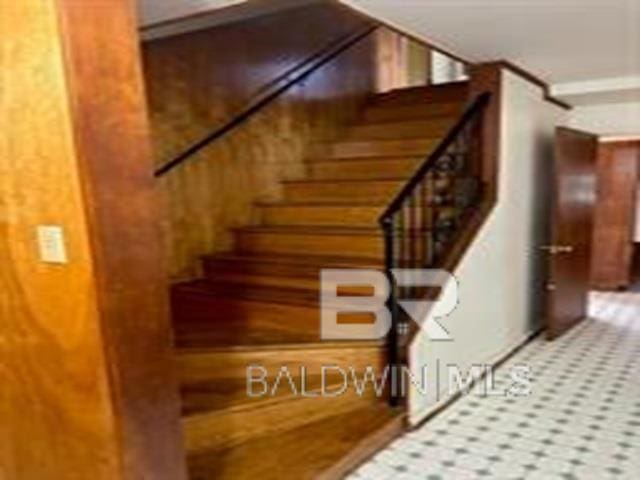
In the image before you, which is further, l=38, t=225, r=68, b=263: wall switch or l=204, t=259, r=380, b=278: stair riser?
l=204, t=259, r=380, b=278: stair riser

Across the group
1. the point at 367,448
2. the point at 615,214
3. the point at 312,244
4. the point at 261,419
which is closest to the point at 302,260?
the point at 312,244

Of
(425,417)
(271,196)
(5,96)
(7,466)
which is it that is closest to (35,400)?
(7,466)

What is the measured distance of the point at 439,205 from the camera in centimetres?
378

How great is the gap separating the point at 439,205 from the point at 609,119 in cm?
247

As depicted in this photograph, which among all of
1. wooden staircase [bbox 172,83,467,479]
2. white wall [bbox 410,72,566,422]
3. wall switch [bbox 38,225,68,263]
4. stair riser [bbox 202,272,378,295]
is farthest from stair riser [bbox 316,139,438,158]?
wall switch [bbox 38,225,68,263]

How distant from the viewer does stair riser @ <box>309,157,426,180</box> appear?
441 centimetres

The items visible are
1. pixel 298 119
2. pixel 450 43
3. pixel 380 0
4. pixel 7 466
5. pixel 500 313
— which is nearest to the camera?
pixel 7 466

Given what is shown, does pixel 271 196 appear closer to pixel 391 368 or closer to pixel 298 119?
pixel 298 119

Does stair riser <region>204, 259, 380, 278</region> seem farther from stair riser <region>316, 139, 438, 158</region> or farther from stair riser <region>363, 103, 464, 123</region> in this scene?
stair riser <region>363, 103, 464, 123</region>

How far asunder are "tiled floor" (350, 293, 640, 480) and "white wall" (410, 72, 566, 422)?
25 centimetres

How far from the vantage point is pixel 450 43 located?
338 cm

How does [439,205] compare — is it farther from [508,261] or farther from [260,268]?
[260,268]

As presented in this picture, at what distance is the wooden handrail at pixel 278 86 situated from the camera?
12.1 feet

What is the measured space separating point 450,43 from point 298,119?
1612mm
